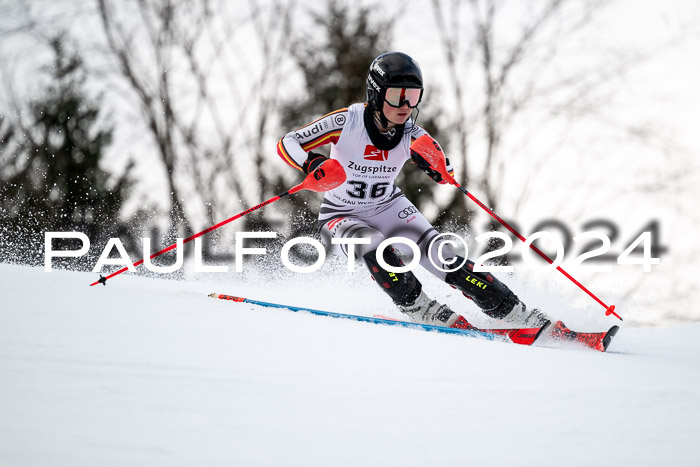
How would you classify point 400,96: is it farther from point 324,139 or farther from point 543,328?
point 543,328

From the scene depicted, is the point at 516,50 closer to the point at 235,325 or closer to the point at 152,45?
the point at 152,45

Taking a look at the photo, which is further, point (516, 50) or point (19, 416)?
point (516, 50)

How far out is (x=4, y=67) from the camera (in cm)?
1184

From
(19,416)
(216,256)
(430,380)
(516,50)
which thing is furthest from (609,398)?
(516,50)

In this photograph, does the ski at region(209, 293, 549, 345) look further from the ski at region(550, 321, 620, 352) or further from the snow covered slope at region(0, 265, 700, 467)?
the snow covered slope at region(0, 265, 700, 467)

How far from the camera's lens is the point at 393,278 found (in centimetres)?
318

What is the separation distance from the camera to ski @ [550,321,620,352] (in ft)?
9.20

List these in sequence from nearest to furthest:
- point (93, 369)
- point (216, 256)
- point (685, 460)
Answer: point (685, 460)
point (93, 369)
point (216, 256)

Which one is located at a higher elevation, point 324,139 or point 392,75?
point 392,75

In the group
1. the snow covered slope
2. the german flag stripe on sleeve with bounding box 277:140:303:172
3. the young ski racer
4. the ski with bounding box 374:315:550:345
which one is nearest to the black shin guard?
the young ski racer

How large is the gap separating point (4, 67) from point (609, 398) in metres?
13.3

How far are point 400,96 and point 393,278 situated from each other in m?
0.98

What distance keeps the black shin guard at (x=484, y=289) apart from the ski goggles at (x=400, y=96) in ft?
2.98

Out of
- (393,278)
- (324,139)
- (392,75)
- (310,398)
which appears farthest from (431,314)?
(310,398)
